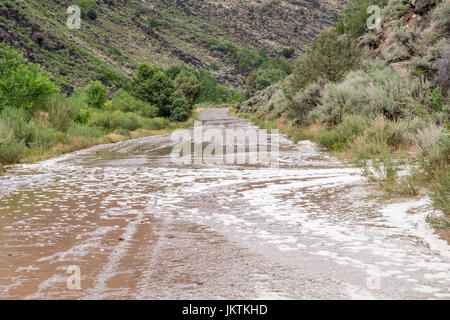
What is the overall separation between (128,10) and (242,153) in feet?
334

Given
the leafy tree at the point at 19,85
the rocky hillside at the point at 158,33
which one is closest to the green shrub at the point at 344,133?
the leafy tree at the point at 19,85

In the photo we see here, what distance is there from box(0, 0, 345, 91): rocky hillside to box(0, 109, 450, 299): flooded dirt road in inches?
1758

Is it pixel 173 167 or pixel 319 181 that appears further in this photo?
pixel 173 167

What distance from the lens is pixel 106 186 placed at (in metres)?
11.4

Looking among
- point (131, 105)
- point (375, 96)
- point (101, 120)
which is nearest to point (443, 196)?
point (375, 96)

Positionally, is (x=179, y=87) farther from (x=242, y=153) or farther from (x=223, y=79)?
(x=223, y=79)

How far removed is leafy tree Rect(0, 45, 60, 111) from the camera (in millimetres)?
22109

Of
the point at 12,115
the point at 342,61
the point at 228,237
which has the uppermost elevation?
the point at 342,61

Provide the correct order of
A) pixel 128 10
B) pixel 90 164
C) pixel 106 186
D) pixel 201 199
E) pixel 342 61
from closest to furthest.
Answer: pixel 201 199
pixel 106 186
pixel 90 164
pixel 342 61
pixel 128 10

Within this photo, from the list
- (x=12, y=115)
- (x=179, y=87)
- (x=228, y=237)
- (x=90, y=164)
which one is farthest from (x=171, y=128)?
(x=228, y=237)

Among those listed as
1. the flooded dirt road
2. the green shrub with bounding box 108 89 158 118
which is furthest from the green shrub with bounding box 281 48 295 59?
the flooded dirt road

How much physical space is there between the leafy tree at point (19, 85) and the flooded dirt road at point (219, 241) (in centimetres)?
1191

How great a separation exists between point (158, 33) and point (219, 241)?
114 m

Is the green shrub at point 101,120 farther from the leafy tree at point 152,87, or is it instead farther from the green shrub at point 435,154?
the green shrub at point 435,154
